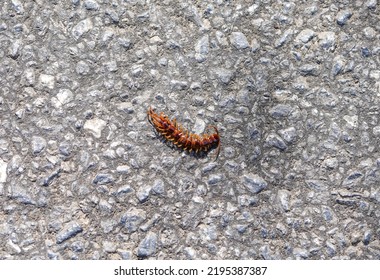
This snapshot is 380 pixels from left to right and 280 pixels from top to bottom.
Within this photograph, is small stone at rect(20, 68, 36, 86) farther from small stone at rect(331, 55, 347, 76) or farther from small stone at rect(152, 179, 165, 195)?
small stone at rect(331, 55, 347, 76)

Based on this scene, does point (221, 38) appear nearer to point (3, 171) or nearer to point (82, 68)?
point (82, 68)

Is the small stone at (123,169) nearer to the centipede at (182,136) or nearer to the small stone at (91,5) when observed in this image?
the centipede at (182,136)

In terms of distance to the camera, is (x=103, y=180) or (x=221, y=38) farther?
(x=221, y=38)

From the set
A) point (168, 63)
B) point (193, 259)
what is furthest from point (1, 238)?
point (168, 63)

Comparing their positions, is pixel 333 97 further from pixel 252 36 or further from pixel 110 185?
pixel 110 185

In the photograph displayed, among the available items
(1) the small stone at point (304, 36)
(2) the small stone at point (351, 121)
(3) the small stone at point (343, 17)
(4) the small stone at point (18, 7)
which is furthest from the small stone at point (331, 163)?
(4) the small stone at point (18, 7)

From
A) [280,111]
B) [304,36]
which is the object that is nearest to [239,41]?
[304,36]
